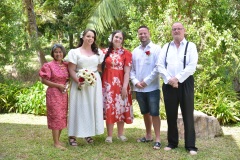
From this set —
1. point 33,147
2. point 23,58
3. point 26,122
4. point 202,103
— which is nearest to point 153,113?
point 33,147

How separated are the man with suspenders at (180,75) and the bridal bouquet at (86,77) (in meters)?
0.99

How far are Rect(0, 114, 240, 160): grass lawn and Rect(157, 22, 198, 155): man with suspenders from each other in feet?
1.35

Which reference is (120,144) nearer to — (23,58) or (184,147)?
(184,147)

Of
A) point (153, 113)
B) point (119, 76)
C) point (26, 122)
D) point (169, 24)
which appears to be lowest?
point (26, 122)

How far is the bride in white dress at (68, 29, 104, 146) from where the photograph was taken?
16.3ft

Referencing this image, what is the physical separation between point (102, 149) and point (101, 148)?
51mm

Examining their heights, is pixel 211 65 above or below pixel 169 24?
below

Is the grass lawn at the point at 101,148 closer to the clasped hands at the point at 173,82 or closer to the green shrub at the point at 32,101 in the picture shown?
the clasped hands at the point at 173,82

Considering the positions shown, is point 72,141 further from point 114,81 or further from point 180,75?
Result: point 180,75

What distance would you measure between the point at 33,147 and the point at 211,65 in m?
4.84

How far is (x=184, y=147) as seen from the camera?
5070 millimetres

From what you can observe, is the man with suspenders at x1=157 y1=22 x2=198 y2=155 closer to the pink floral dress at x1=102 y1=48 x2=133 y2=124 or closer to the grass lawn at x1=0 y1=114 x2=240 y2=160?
the grass lawn at x1=0 y1=114 x2=240 y2=160

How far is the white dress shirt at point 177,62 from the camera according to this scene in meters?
4.52

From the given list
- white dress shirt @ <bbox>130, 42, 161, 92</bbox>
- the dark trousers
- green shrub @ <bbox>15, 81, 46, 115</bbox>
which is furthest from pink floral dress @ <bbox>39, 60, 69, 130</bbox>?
green shrub @ <bbox>15, 81, 46, 115</bbox>
